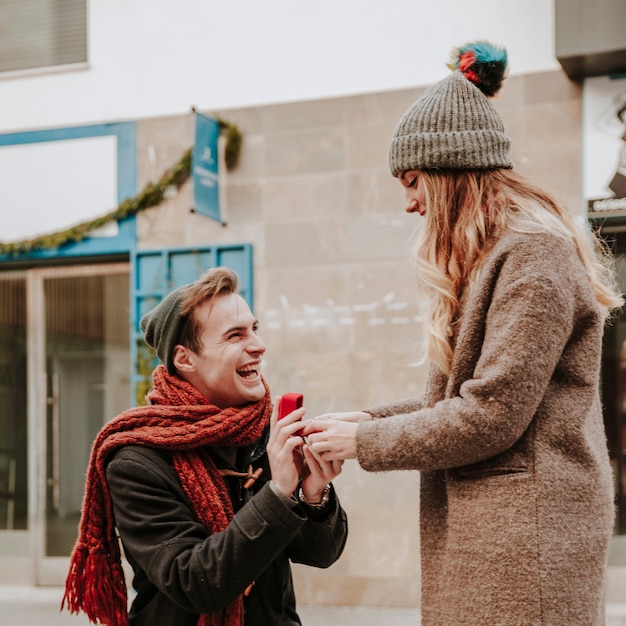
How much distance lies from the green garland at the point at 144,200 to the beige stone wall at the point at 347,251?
80 mm

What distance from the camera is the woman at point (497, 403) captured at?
6.76ft

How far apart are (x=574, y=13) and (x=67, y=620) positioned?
17.6ft

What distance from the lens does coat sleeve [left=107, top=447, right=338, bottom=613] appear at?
7.76 ft

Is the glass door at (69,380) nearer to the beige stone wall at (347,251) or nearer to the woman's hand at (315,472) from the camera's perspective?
the beige stone wall at (347,251)

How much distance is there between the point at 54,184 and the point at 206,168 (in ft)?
4.84

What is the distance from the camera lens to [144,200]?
8414 mm

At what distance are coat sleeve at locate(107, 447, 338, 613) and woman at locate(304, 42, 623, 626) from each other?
217 mm

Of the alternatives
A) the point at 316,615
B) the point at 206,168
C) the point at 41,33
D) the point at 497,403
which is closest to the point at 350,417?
the point at 497,403

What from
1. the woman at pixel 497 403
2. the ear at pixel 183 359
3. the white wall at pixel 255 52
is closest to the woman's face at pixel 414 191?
the woman at pixel 497 403

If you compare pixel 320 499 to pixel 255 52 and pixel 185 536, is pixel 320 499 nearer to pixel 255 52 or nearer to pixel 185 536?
pixel 185 536

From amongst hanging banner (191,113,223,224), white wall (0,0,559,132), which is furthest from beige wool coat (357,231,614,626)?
hanging banner (191,113,223,224)

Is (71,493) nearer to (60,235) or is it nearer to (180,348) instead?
(60,235)

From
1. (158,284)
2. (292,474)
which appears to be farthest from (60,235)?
(292,474)

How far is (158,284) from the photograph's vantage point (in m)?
8.40
